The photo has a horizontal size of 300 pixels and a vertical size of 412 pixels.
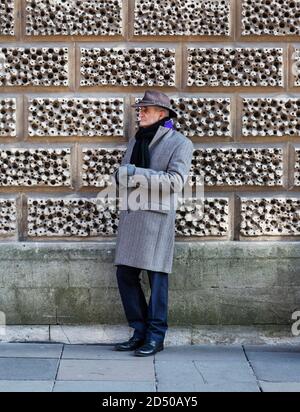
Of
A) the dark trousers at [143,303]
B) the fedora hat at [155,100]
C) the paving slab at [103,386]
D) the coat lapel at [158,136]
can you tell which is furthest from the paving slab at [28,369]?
the fedora hat at [155,100]

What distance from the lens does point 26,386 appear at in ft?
19.3

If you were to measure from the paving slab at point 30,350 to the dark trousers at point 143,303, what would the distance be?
603mm

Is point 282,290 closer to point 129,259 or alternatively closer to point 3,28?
point 129,259

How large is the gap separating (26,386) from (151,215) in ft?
4.88

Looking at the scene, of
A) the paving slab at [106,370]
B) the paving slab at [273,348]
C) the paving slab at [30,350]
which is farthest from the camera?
the paving slab at [273,348]

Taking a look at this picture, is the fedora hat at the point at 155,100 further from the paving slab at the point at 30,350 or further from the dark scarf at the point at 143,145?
the paving slab at the point at 30,350

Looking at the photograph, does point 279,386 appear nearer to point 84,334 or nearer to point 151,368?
point 151,368

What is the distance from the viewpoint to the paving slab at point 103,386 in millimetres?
5801

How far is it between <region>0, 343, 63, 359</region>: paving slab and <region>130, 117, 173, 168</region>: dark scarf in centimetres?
149

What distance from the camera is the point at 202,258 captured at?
704cm

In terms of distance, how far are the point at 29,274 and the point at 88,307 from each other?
50 cm

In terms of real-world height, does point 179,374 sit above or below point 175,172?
below

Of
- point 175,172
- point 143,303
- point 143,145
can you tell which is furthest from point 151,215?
point 143,303

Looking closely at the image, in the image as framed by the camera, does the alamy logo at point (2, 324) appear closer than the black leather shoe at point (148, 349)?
No
